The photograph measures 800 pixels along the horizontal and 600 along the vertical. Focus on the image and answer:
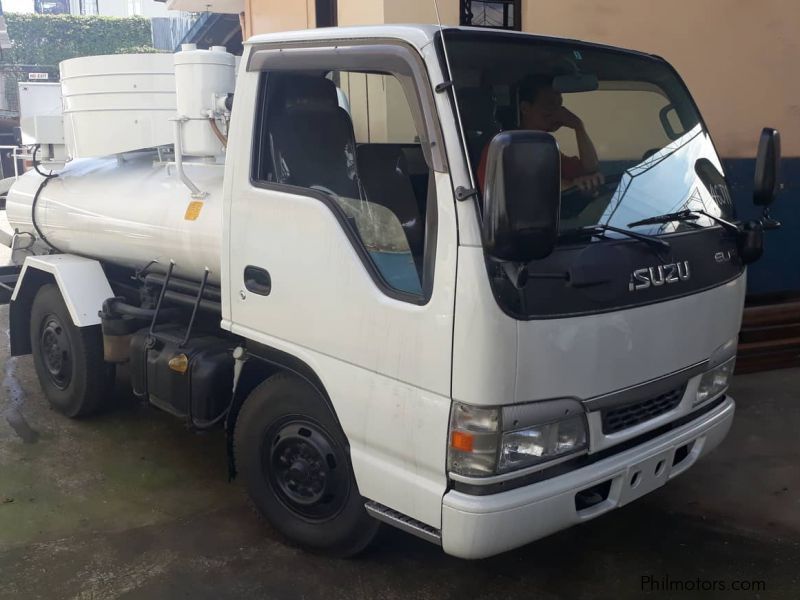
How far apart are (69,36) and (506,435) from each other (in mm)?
45212

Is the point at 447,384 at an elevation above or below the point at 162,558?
above

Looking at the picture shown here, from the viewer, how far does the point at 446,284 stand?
8.39 ft

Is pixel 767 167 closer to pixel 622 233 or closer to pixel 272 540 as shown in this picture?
pixel 622 233

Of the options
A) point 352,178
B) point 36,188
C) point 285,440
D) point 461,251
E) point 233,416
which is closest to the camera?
point 461,251

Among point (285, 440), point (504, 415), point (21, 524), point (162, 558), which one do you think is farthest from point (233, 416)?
point (504, 415)

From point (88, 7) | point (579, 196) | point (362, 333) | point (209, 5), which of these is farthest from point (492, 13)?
point (88, 7)

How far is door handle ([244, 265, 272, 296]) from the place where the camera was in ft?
10.7

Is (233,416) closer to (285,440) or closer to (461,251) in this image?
(285,440)

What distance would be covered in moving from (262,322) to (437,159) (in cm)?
115

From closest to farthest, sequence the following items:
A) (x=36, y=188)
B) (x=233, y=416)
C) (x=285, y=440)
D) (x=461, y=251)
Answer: (x=461, y=251), (x=285, y=440), (x=233, y=416), (x=36, y=188)

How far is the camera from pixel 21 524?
12.6 ft

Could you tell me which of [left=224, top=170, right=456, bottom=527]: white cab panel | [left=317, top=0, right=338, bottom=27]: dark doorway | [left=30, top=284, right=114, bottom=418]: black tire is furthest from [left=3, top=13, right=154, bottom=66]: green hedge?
[left=224, top=170, right=456, bottom=527]: white cab panel

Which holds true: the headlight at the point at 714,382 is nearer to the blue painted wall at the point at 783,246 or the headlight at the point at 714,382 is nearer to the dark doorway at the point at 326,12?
the blue painted wall at the point at 783,246
